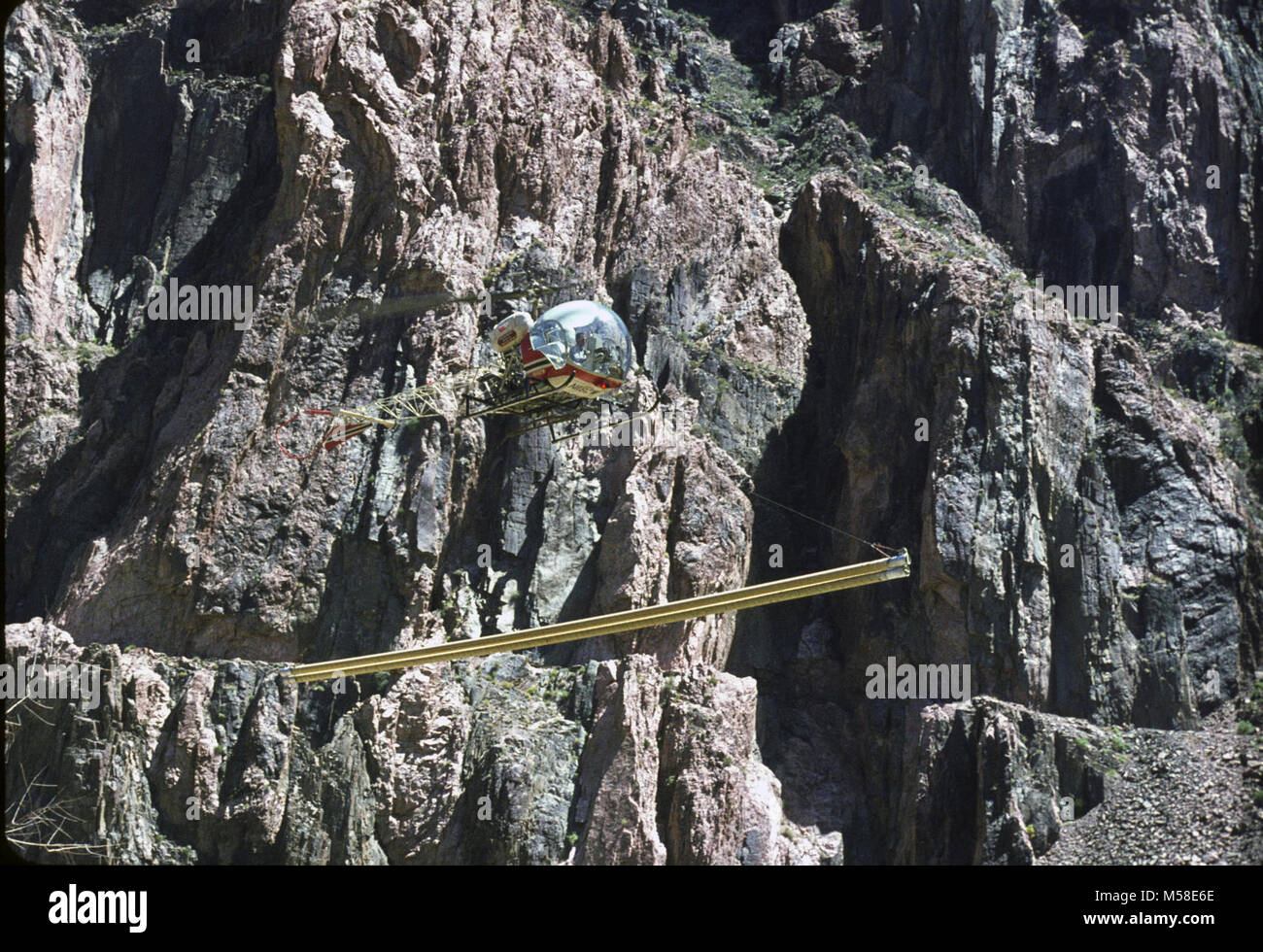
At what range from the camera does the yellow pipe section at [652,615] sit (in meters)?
31.7

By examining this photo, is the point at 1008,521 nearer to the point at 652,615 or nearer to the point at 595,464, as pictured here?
the point at 595,464

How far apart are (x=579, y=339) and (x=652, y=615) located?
7.13 m

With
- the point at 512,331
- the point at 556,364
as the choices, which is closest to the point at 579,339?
the point at 556,364

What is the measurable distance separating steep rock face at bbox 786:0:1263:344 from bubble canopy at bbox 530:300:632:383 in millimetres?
25383

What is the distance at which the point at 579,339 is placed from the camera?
121ft

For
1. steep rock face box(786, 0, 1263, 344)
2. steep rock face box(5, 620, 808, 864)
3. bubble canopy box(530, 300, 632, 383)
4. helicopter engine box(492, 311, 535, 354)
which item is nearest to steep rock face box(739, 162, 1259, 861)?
steep rock face box(5, 620, 808, 864)

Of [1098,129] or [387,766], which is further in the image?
[1098,129]

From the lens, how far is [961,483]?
47781 millimetres

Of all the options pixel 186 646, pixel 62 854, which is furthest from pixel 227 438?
pixel 62 854

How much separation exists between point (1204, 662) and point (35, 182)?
125ft

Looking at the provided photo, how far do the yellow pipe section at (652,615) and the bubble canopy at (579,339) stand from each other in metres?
5.95

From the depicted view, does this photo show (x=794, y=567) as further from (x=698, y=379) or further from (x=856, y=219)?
(x=856, y=219)

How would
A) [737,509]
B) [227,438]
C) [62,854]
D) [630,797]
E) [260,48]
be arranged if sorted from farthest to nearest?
1. [260,48]
2. [737,509]
3. [227,438]
4. [630,797]
5. [62,854]

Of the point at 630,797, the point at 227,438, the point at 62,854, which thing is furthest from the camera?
the point at 227,438
